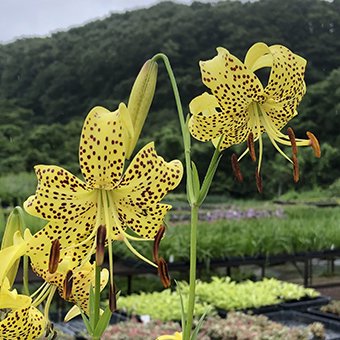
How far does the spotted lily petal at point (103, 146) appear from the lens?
50cm

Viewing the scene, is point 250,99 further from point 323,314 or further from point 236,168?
point 323,314

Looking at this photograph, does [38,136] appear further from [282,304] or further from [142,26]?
[282,304]

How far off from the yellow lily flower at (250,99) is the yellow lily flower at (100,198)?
4.2 inches

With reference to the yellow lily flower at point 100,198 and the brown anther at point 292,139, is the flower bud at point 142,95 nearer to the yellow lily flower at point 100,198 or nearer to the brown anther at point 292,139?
the yellow lily flower at point 100,198

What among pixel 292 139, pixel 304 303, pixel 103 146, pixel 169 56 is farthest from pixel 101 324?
pixel 169 56

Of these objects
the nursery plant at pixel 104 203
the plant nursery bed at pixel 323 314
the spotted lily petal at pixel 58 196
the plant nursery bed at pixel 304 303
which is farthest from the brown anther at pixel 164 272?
the plant nursery bed at pixel 304 303

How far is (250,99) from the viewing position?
0.72 m

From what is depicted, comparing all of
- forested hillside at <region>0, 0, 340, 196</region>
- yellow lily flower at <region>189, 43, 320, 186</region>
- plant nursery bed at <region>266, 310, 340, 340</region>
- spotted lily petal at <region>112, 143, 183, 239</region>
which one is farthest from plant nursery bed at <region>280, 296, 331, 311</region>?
forested hillside at <region>0, 0, 340, 196</region>

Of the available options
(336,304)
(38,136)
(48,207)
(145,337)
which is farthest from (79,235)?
(38,136)

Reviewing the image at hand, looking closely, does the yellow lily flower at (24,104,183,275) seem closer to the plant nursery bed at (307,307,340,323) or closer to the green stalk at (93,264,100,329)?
the green stalk at (93,264,100,329)

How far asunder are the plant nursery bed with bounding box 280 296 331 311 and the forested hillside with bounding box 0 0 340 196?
472 inches

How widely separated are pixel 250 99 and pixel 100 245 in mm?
287

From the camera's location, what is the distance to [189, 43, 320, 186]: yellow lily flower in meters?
0.64

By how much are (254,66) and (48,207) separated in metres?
0.24
